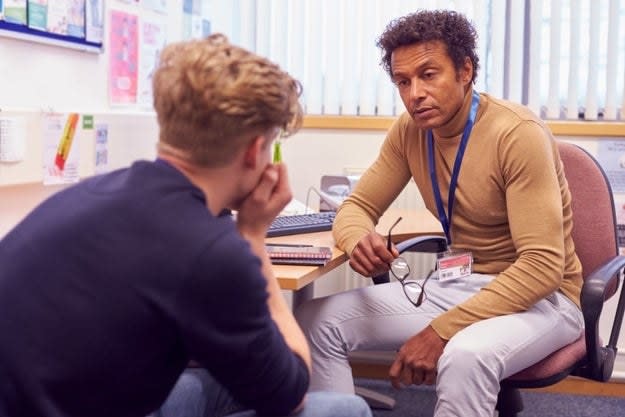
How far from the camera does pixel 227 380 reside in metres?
0.97

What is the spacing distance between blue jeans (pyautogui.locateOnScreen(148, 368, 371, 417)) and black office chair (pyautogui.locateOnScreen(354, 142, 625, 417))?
2.22 ft

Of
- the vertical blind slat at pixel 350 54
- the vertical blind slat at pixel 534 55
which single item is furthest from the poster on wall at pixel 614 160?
the vertical blind slat at pixel 350 54

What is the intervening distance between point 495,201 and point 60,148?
3.32 ft

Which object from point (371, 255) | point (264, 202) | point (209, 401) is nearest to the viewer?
point (264, 202)

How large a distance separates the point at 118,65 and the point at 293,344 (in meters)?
1.37

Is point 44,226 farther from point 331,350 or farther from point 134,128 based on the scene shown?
point 134,128

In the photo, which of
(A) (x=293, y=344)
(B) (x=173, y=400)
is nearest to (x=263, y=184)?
(A) (x=293, y=344)

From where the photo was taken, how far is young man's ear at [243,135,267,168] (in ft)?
3.30

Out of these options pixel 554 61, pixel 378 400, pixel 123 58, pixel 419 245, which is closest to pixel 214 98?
pixel 419 245

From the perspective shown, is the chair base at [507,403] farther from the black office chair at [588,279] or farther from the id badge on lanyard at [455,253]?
the id badge on lanyard at [455,253]

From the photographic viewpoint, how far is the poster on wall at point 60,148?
1905 millimetres

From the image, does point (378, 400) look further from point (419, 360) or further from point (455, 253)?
point (419, 360)

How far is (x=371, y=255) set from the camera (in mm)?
1843

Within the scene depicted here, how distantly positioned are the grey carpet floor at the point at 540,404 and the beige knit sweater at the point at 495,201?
880 millimetres
